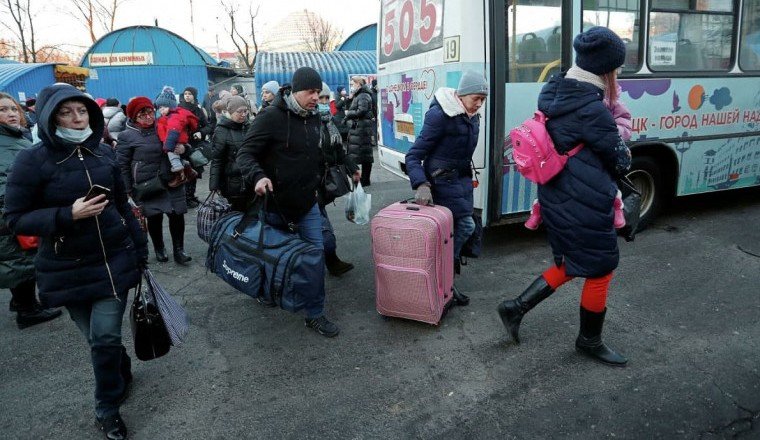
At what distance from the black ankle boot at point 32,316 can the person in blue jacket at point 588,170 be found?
3912 millimetres

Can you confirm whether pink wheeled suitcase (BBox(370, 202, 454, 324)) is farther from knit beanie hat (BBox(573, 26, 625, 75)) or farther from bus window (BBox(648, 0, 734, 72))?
bus window (BBox(648, 0, 734, 72))

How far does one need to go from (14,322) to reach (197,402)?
7.52ft

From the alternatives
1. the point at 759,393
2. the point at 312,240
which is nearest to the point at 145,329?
the point at 312,240

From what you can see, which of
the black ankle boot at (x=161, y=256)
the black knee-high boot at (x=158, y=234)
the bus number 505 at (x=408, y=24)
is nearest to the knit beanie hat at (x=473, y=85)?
the bus number 505 at (x=408, y=24)

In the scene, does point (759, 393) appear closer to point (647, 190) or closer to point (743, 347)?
point (743, 347)

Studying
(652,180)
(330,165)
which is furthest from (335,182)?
(652,180)

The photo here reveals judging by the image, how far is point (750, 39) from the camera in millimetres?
5516

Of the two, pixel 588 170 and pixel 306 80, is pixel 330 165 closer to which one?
pixel 306 80

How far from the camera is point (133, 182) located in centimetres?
495

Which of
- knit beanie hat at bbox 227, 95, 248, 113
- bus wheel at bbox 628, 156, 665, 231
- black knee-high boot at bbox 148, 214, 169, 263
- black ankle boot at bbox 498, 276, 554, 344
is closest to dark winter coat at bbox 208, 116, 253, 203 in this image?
knit beanie hat at bbox 227, 95, 248, 113

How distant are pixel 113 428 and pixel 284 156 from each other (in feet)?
6.23

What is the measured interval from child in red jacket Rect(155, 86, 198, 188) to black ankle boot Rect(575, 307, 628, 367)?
4.04 meters

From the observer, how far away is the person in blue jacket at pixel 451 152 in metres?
3.55

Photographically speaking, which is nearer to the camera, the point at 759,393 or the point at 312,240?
the point at 759,393
